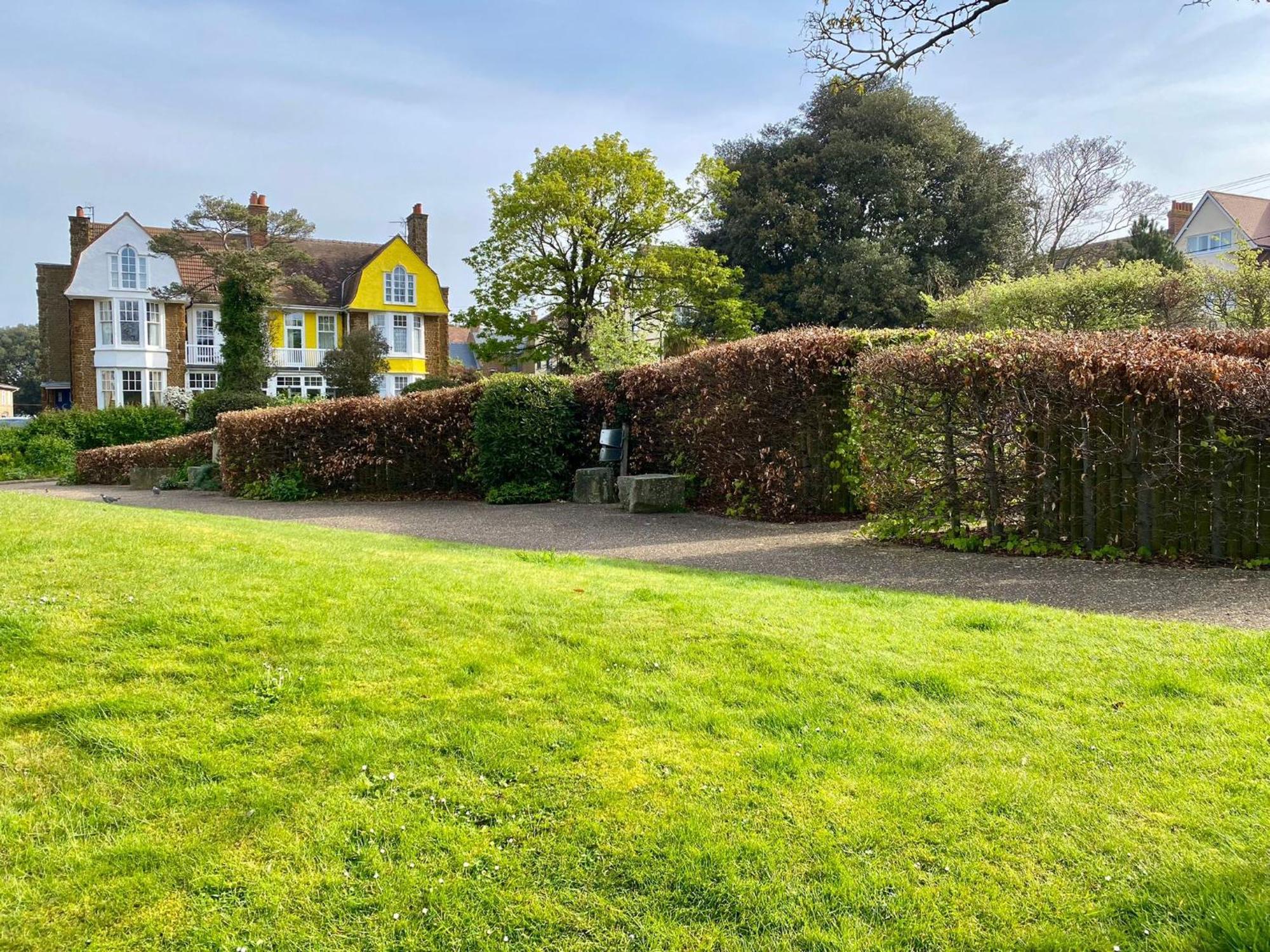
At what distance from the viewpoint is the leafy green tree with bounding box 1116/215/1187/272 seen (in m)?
35.5

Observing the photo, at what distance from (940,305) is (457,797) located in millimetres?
24573

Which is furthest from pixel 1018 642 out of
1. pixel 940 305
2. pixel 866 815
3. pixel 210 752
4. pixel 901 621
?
pixel 940 305

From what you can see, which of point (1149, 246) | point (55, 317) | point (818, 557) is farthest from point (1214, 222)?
point (55, 317)

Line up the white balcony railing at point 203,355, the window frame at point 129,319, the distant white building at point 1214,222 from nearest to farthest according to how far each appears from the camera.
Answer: the window frame at point 129,319, the white balcony railing at point 203,355, the distant white building at point 1214,222

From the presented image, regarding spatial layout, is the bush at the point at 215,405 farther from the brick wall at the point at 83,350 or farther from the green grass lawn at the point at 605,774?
the green grass lawn at the point at 605,774

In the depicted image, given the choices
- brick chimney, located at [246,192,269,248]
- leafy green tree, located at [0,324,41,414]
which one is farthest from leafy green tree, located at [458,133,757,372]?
leafy green tree, located at [0,324,41,414]

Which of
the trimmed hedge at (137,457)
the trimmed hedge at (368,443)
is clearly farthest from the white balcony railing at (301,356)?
the trimmed hedge at (368,443)

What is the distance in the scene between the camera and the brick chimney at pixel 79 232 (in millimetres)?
40875

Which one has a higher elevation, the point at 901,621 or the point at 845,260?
the point at 845,260

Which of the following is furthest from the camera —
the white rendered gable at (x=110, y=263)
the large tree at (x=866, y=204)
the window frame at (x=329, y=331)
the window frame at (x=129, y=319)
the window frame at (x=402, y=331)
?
the window frame at (x=402, y=331)

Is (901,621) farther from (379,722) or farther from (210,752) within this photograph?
(210,752)

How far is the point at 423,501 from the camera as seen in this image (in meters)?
15.8

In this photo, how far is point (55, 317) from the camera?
44.4 meters

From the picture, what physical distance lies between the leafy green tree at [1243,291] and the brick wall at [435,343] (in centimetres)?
3468
